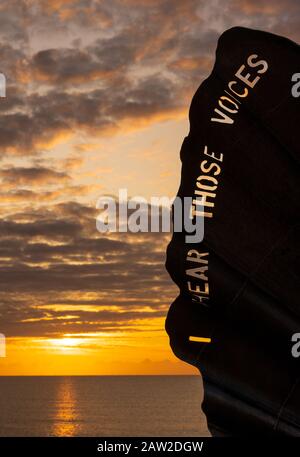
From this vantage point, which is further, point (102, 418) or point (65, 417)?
point (65, 417)

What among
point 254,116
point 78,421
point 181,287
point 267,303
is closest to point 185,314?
point 181,287

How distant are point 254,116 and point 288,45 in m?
0.52

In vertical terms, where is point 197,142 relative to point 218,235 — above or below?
above
